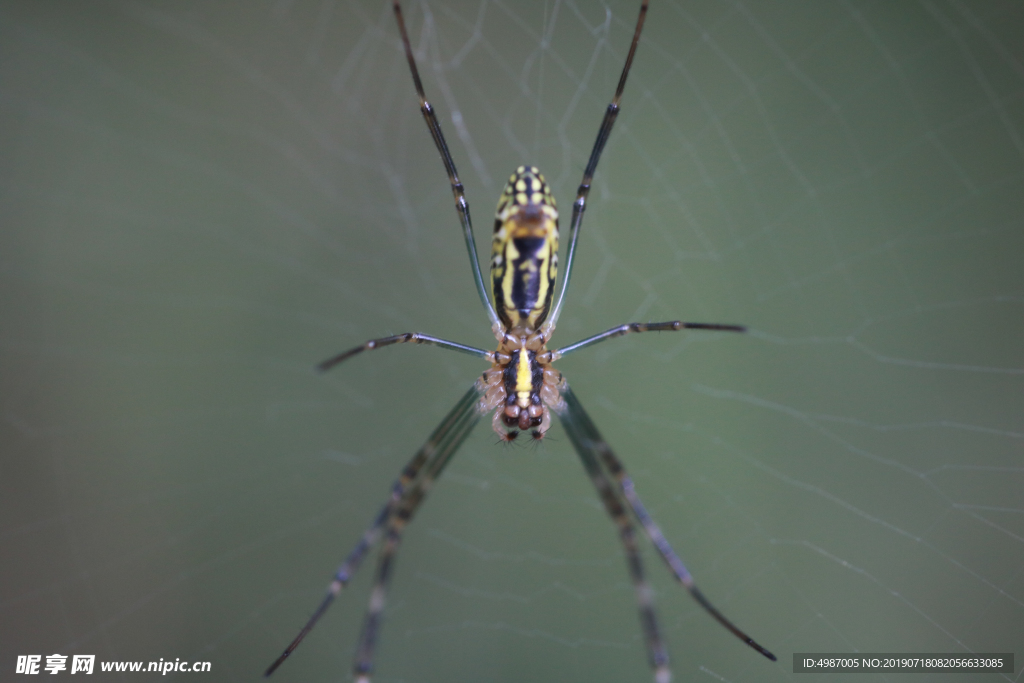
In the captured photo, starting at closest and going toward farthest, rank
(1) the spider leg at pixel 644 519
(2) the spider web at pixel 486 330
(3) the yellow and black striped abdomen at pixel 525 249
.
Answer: (1) the spider leg at pixel 644 519 < (3) the yellow and black striped abdomen at pixel 525 249 < (2) the spider web at pixel 486 330

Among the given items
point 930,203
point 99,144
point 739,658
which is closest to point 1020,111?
point 930,203

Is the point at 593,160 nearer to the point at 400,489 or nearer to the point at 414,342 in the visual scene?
the point at 414,342

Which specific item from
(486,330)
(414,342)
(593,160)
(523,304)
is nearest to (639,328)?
(523,304)

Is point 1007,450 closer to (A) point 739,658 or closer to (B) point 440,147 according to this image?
(A) point 739,658

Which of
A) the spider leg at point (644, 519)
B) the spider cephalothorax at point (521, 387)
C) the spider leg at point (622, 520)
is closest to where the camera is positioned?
the spider leg at point (622, 520)

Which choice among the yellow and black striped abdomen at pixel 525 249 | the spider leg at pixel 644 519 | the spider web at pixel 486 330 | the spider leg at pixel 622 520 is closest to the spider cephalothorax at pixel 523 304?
the yellow and black striped abdomen at pixel 525 249

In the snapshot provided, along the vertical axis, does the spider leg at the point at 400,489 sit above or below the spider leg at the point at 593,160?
below

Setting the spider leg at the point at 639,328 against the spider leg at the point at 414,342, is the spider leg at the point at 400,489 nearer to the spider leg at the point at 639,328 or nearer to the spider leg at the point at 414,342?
the spider leg at the point at 414,342
